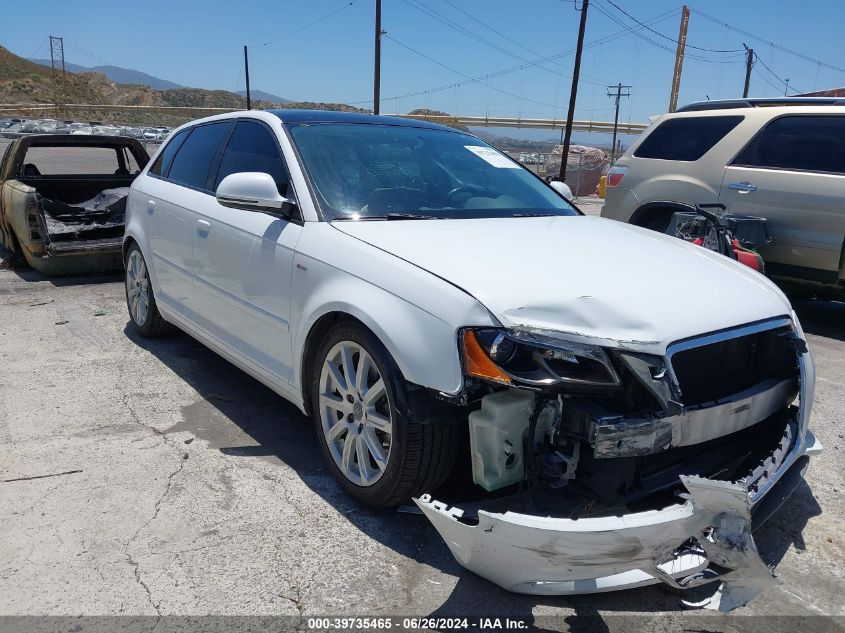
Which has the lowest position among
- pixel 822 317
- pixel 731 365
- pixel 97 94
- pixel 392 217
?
pixel 822 317

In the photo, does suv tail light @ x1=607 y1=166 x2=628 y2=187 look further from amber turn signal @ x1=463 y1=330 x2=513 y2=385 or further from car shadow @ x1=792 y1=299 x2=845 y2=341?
amber turn signal @ x1=463 y1=330 x2=513 y2=385

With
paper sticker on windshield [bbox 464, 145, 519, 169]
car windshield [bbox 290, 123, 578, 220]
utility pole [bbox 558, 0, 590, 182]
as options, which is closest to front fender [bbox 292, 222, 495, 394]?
car windshield [bbox 290, 123, 578, 220]

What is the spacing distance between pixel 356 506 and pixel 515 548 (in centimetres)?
107

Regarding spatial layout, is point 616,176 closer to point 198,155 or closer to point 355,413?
point 198,155

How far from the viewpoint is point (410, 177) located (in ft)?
11.9

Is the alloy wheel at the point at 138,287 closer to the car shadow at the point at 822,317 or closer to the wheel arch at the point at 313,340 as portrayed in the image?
the wheel arch at the point at 313,340

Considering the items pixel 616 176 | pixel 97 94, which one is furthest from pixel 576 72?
pixel 97 94

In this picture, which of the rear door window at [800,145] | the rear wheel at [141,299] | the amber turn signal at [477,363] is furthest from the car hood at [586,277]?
the rear door window at [800,145]

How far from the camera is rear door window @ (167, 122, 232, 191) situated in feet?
14.2

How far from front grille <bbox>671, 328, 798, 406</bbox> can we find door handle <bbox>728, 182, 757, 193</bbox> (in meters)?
4.06

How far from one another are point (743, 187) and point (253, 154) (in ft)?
15.3

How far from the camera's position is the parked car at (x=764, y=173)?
5938 mm

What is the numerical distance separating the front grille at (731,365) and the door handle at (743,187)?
406 cm

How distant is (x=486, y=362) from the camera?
231cm
